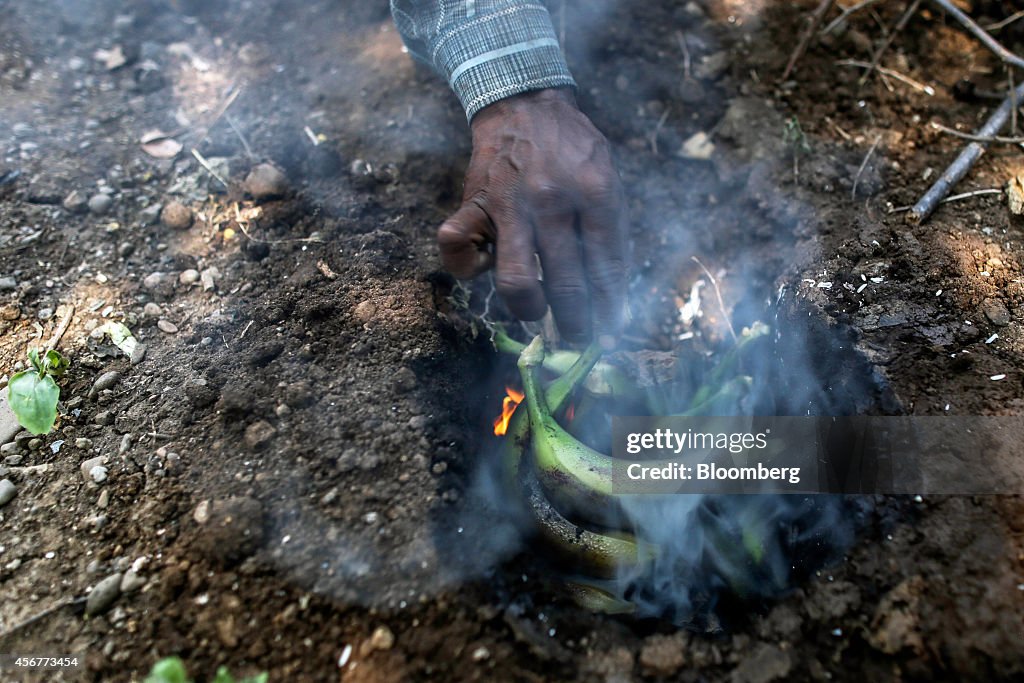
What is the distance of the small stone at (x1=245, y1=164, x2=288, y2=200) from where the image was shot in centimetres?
269

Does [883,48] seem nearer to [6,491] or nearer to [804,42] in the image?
[804,42]

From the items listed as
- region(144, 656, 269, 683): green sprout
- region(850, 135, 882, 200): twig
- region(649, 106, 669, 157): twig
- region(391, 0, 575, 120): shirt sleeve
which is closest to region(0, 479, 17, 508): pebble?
region(144, 656, 269, 683): green sprout

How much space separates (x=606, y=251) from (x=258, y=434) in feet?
3.97

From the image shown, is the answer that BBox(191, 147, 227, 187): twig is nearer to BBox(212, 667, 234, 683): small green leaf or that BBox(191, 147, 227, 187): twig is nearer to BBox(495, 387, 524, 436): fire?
BBox(495, 387, 524, 436): fire

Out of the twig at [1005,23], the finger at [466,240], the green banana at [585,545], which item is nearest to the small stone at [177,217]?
the finger at [466,240]

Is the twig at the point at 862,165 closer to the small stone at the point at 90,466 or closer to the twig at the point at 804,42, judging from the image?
the twig at the point at 804,42

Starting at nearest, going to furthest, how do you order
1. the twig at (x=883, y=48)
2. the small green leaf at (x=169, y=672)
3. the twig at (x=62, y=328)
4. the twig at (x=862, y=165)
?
the small green leaf at (x=169, y=672) → the twig at (x=62, y=328) → the twig at (x=862, y=165) → the twig at (x=883, y=48)

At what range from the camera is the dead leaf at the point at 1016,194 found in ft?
7.95

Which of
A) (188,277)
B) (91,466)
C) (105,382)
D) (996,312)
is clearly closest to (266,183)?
(188,277)

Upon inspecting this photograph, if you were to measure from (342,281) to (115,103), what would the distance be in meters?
1.75

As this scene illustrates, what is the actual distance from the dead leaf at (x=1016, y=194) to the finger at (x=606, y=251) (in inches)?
62.0

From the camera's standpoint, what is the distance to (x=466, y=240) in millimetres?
1931

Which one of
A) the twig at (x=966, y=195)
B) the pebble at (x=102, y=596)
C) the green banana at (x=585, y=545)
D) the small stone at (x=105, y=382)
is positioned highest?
the twig at (x=966, y=195)

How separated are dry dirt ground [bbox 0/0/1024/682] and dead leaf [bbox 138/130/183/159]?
1.8 inches
